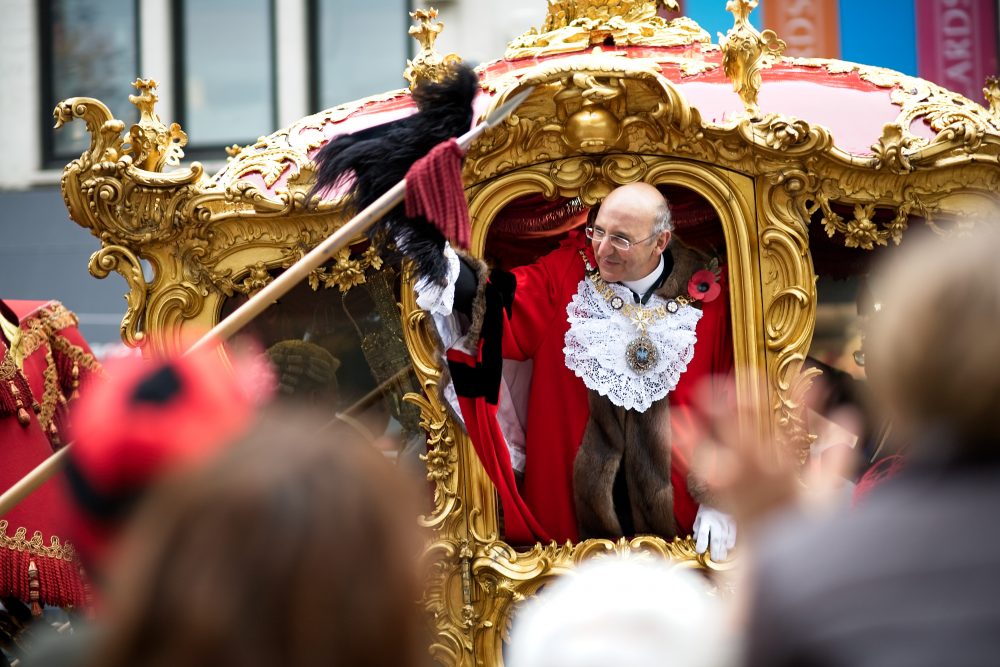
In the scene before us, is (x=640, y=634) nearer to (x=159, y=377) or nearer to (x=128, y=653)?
(x=128, y=653)

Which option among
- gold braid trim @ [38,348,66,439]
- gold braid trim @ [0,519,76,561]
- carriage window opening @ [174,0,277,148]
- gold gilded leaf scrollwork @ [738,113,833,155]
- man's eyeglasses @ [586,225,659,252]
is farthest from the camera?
carriage window opening @ [174,0,277,148]

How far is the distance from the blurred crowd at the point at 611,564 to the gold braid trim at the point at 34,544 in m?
2.70

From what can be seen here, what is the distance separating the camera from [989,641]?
1128 mm

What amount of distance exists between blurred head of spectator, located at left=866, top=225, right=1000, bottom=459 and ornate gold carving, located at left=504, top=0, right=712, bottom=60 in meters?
2.91

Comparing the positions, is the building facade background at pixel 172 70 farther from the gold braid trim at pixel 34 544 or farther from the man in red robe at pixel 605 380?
the man in red robe at pixel 605 380

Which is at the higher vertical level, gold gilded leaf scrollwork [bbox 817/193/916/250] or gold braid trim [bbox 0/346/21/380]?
gold gilded leaf scrollwork [bbox 817/193/916/250]

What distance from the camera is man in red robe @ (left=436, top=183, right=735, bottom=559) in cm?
376

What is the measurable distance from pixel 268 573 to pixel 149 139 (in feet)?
9.71

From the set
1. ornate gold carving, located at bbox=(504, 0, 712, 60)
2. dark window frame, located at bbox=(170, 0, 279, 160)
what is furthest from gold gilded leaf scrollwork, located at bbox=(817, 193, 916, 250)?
dark window frame, located at bbox=(170, 0, 279, 160)

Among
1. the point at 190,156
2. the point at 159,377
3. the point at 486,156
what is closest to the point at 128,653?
the point at 159,377

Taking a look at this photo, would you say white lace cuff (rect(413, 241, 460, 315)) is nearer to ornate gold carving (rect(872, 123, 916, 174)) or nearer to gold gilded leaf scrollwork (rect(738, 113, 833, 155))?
gold gilded leaf scrollwork (rect(738, 113, 833, 155))

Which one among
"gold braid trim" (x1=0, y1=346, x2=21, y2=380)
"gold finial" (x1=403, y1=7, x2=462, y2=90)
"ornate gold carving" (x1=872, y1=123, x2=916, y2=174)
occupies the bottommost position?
"gold braid trim" (x1=0, y1=346, x2=21, y2=380)

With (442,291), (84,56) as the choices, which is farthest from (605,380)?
(84,56)

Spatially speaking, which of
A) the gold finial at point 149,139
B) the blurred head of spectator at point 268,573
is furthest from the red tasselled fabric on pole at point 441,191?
the blurred head of spectator at point 268,573
